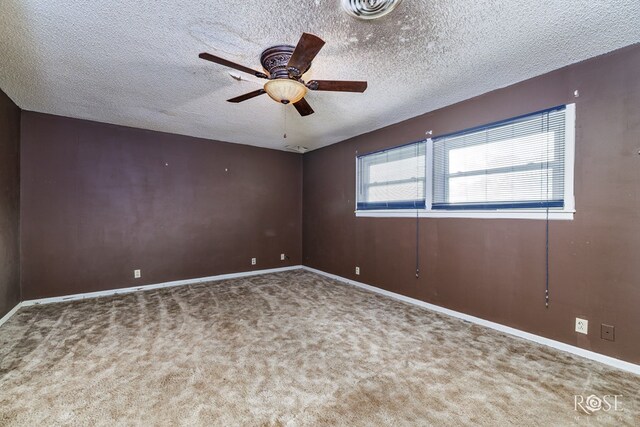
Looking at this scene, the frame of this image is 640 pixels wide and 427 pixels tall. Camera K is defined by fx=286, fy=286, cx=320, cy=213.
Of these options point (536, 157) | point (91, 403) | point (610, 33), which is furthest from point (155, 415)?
point (610, 33)

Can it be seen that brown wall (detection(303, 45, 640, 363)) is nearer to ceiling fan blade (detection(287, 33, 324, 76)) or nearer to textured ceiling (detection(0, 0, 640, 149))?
textured ceiling (detection(0, 0, 640, 149))

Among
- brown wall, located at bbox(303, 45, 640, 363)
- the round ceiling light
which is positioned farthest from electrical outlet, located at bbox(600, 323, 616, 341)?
the round ceiling light

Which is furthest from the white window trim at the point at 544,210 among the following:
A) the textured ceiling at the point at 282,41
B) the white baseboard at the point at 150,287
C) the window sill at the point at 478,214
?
the white baseboard at the point at 150,287

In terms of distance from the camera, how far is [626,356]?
2184 millimetres

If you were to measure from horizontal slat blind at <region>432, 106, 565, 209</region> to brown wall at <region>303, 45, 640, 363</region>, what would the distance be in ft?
0.42

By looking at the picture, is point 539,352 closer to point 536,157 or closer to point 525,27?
point 536,157

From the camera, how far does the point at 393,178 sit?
4.11m

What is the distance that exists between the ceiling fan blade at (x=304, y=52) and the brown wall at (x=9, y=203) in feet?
11.1

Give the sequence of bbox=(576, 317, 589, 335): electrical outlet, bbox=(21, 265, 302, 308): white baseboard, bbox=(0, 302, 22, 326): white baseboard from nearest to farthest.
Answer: bbox=(576, 317, 589, 335): electrical outlet, bbox=(0, 302, 22, 326): white baseboard, bbox=(21, 265, 302, 308): white baseboard

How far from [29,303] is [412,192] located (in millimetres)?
5128

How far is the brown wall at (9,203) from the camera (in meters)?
3.08

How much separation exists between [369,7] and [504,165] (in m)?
2.10

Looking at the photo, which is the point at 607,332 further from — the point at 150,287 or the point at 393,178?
the point at 150,287

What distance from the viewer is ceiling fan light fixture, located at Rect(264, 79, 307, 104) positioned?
2.10 meters
